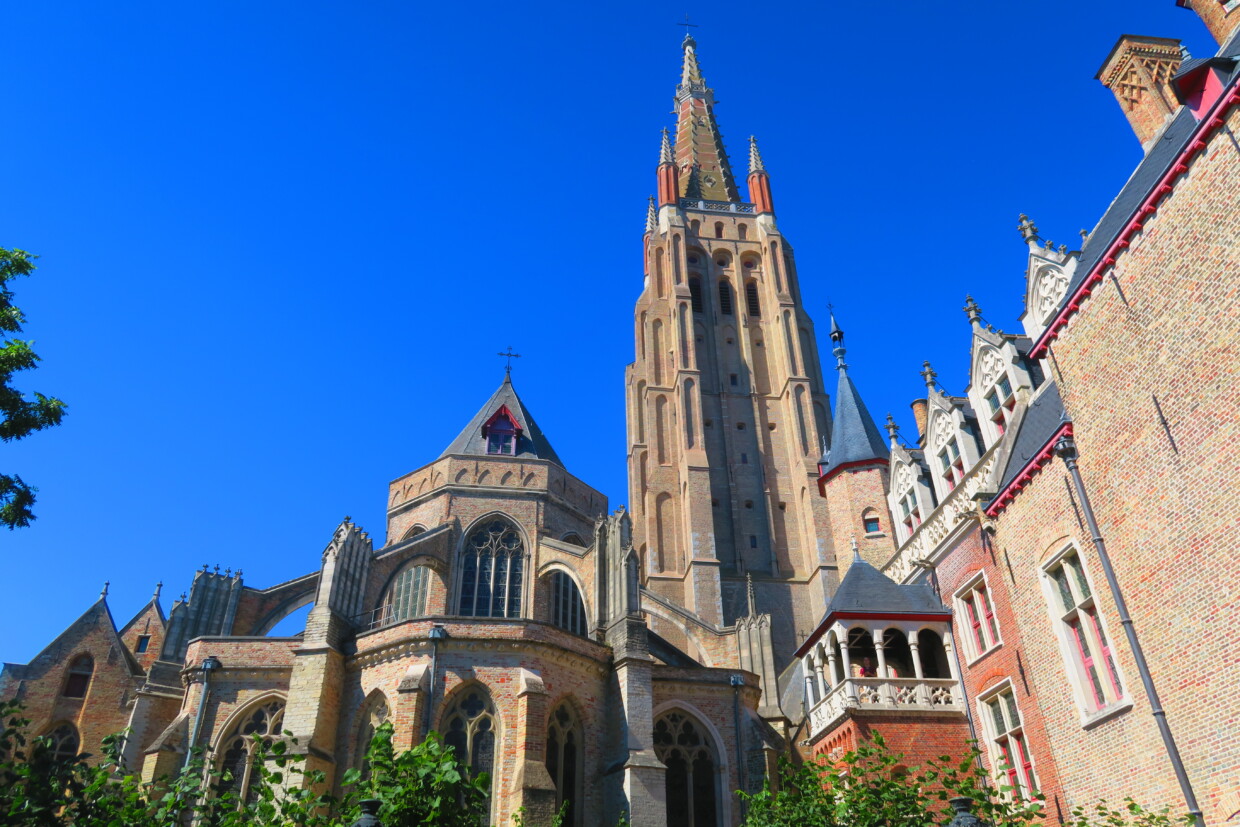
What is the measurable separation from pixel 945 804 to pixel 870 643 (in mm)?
4529

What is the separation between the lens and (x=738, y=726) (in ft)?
74.3

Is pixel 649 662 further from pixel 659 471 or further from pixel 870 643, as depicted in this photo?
pixel 659 471

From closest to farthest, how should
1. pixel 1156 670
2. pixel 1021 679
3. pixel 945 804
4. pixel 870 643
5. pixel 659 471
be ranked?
pixel 1156 670, pixel 1021 679, pixel 945 804, pixel 870 643, pixel 659 471

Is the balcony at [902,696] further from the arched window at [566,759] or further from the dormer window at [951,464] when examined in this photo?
the arched window at [566,759]

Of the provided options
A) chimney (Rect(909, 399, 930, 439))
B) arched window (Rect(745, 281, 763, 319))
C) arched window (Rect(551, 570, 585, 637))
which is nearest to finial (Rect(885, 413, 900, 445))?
chimney (Rect(909, 399, 930, 439))

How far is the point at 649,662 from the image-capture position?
71.6 ft

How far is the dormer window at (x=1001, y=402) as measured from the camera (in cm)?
1867

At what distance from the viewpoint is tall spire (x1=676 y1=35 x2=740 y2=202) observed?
56.7m

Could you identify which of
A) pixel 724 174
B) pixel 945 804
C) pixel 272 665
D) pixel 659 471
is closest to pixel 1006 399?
pixel 945 804

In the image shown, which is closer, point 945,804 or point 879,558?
point 945,804

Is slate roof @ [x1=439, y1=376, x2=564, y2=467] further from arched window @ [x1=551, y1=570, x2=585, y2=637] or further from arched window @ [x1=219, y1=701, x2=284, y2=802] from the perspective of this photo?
arched window @ [x1=219, y1=701, x2=284, y2=802]

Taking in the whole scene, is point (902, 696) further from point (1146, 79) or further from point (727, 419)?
point (727, 419)

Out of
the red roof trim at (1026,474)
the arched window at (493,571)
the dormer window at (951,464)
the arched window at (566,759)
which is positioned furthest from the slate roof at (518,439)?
the red roof trim at (1026,474)

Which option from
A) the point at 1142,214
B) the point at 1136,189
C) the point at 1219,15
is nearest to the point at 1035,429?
the point at 1136,189
